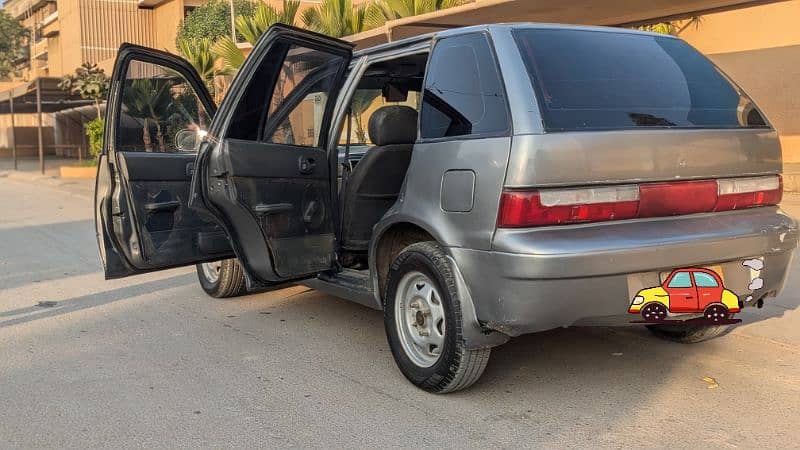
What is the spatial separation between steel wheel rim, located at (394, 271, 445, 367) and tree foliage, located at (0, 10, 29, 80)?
62227 millimetres

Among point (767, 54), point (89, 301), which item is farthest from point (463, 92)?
point (767, 54)

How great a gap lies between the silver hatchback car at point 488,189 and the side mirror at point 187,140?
52 centimetres

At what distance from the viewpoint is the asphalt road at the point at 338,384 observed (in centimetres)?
357

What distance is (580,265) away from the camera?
3346mm

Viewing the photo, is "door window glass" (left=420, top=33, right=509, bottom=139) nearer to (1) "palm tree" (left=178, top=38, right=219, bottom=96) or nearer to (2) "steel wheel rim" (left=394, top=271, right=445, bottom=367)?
(2) "steel wheel rim" (left=394, top=271, right=445, bottom=367)

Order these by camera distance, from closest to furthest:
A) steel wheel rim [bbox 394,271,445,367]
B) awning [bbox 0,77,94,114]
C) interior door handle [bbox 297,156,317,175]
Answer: steel wheel rim [bbox 394,271,445,367] → interior door handle [bbox 297,156,317,175] → awning [bbox 0,77,94,114]

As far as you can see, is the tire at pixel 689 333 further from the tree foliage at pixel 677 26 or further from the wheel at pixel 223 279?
the tree foliage at pixel 677 26

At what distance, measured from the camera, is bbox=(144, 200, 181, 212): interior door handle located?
5438mm

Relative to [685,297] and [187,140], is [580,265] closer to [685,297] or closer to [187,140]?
[685,297]

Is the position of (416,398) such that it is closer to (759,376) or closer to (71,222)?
(759,376)

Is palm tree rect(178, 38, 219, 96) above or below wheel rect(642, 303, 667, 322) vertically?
above

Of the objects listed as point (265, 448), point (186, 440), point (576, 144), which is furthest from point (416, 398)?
point (576, 144)

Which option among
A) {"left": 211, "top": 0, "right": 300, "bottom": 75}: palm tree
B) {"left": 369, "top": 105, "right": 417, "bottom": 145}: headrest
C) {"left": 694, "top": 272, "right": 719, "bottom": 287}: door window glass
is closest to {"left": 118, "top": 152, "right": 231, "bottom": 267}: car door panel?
{"left": 369, "top": 105, "right": 417, "bottom": 145}: headrest

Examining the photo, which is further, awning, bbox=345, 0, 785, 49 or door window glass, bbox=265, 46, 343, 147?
awning, bbox=345, 0, 785, 49
